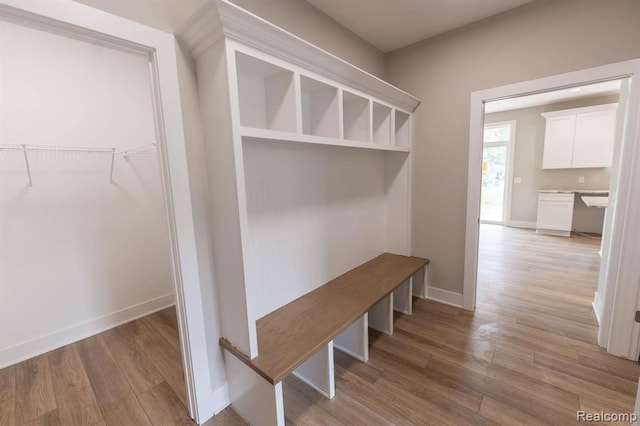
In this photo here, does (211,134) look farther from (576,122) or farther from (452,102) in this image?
(576,122)

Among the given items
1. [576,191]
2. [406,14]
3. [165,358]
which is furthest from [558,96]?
[165,358]

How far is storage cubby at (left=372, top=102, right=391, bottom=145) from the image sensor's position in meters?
2.46

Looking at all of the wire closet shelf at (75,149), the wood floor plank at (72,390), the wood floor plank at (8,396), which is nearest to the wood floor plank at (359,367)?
the wood floor plank at (72,390)

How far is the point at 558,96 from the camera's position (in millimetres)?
5137

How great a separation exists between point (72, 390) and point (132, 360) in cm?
36

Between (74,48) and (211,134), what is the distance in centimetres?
201

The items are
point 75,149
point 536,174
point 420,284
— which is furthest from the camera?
point 536,174

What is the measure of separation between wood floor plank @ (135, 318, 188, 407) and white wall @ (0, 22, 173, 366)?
1.72ft

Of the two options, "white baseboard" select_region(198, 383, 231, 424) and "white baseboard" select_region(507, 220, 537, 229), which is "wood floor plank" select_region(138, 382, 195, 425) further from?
"white baseboard" select_region(507, 220, 537, 229)

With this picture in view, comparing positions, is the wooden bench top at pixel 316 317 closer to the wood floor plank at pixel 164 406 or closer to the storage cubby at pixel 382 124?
the wood floor plank at pixel 164 406

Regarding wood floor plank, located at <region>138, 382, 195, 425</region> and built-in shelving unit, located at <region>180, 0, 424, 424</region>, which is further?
wood floor plank, located at <region>138, 382, 195, 425</region>

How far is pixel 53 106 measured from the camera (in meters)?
2.21

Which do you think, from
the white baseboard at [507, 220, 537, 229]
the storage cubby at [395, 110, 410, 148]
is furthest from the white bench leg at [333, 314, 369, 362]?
the white baseboard at [507, 220, 537, 229]

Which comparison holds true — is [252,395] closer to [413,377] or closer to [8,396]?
[413,377]
